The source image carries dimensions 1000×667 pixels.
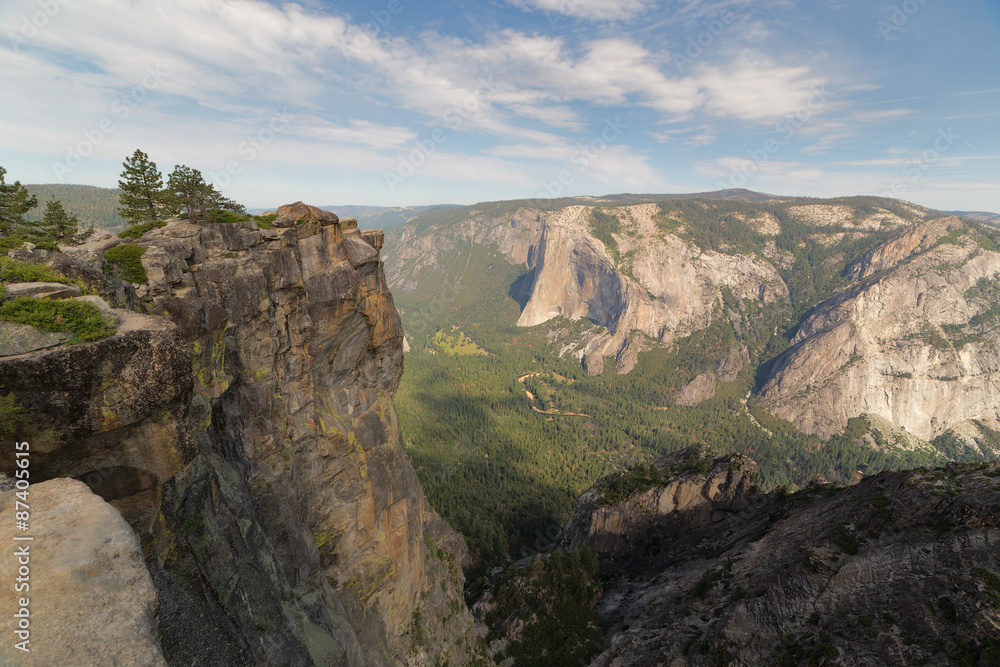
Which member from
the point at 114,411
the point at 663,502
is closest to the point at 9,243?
the point at 114,411

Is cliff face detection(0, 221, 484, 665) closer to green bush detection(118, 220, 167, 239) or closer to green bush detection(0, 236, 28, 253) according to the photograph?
green bush detection(118, 220, 167, 239)

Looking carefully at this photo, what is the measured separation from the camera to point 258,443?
87.1ft

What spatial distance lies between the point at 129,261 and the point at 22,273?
7.14 metres

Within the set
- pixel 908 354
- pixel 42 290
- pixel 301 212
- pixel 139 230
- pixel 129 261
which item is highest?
pixel 301 212

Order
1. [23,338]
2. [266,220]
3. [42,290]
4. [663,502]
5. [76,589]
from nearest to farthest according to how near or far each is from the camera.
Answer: [76,589]
[23,338]
[42,290]
[266,220]
[663,502]

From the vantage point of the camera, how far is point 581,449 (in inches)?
5758

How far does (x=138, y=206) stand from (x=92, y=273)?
61.5 ft

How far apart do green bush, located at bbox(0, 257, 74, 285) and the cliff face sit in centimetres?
224

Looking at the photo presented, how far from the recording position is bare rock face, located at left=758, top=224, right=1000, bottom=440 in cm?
15625

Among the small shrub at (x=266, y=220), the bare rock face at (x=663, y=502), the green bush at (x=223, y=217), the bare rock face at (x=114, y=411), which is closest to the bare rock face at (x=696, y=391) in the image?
the bare rock face at (x=663, y=502)

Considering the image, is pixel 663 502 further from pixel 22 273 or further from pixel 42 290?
pixel 22 273

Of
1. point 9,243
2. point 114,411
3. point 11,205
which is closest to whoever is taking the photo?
point 114,411

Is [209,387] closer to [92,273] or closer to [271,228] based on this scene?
[92,273]

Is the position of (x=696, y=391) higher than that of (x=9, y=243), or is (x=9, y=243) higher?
(x=9, y=243)
